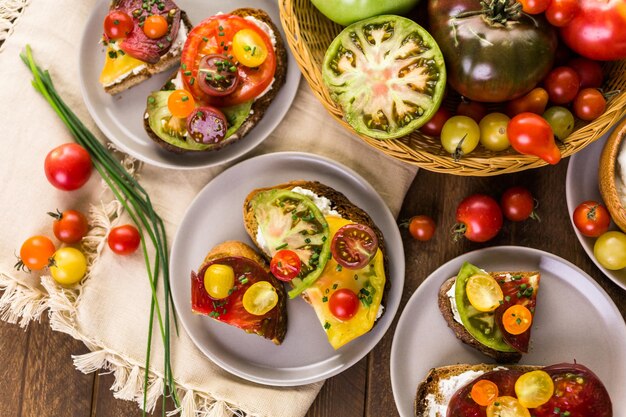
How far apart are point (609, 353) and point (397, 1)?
1629 millimetres

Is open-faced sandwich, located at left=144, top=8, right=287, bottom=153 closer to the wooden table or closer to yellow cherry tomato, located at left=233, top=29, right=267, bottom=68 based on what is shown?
yellow cherry tomato, located at left=233, top=29, right=267, bottom=68

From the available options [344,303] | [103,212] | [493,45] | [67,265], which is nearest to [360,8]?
[493,45]

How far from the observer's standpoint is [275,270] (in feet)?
8.20

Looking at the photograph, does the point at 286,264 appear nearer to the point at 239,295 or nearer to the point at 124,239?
the point at 239,295

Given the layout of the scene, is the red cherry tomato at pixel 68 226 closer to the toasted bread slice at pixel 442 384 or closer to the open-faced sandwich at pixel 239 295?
the open-faced sandwich at pixel 239 295

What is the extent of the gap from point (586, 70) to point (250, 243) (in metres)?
1.48

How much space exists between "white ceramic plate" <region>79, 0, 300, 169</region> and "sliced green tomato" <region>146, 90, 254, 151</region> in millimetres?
101

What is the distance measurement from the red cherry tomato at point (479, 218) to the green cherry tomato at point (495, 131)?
0.34m

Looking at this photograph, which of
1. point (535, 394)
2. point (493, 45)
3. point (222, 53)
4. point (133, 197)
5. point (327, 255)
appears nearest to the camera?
point (493, 45)

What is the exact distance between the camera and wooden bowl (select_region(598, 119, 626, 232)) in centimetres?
241

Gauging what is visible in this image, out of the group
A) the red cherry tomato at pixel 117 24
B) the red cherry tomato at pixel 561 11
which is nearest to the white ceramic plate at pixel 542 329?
the red cherry tomato at pixel 561 11

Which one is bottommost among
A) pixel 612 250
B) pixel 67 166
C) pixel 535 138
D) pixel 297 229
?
pixel 612 250

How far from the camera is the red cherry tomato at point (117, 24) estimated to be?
269 centimetres

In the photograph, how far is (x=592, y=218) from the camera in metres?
2.50
